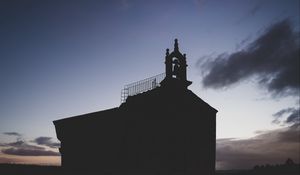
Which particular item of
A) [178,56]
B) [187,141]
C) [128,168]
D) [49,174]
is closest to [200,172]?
[187,141]

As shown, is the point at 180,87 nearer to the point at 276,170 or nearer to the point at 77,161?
the point at 77,161

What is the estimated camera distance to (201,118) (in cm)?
2436

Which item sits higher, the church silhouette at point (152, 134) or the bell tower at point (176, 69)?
the bell tower at point (176, 69)

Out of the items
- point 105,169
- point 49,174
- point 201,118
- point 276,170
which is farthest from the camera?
point 276,170

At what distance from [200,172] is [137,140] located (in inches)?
236

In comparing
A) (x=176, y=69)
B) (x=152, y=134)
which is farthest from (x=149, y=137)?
(x=176, y=69)

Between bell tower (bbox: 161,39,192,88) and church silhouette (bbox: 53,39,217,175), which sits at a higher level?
bell tower (bbox: 161,39,192,88)

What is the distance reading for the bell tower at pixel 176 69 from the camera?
23484mm

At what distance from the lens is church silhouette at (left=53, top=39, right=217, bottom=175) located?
22.1 meters

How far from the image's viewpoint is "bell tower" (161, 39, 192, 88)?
2348cm

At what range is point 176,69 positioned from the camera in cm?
2409

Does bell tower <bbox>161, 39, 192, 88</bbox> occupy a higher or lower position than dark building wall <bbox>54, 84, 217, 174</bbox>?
higher

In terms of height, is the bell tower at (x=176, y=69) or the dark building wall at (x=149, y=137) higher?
the bell tower at (x=176, y=69)

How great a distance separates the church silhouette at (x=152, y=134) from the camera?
2211cm
